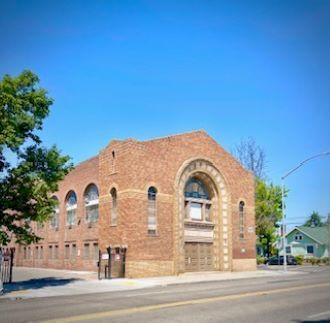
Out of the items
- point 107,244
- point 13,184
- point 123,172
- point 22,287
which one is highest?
point 123,172

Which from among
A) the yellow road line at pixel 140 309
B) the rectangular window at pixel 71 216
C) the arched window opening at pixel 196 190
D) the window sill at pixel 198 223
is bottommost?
the yellow road line at pixel 140 309

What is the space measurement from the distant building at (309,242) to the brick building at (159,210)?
36878 mm

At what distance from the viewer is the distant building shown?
235 ft

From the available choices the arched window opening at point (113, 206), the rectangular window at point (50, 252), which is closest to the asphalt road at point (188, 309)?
the arched window opening at point (113, 206)

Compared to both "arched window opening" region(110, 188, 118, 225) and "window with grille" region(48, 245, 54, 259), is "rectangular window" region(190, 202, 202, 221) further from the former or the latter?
"window with grille" region(48, 245, 54, 259)

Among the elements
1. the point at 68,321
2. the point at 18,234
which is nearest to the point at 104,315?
the point at 68,321

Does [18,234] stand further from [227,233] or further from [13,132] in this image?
[227,233]

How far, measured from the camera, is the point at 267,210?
57.2 meters

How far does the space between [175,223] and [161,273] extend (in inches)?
150

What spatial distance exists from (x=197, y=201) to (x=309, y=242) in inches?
1751

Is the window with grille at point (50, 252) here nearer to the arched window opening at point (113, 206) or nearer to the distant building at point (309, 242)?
the arched window opening at point (113, 206)

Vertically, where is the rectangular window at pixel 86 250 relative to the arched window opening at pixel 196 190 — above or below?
below

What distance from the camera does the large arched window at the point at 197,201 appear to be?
116ft

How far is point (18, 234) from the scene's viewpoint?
73.3ft
